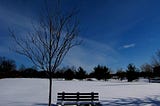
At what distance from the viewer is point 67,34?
29.3 ft

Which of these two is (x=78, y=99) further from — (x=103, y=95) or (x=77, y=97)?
(x=103, y=95)

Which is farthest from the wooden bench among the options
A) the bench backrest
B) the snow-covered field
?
the snow-covered field

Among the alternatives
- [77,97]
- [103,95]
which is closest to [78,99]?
[77,97]

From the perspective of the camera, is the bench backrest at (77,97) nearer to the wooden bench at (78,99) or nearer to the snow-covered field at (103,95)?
the wooden bench at (78,99)

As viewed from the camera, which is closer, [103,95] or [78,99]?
[78,99]

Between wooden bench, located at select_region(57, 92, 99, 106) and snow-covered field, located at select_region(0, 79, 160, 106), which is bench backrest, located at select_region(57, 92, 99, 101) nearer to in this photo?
wooden bench, located at select_region(57, 92, 99, 106)

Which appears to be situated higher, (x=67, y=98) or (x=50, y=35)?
(x=50, y=35)

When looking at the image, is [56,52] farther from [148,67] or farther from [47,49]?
[148,67]

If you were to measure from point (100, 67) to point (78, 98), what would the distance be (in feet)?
205

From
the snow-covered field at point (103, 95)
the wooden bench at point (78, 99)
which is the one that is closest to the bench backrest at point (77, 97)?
the wooden bench at point (78, 99)

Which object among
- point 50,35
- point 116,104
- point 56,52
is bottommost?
point 116,104

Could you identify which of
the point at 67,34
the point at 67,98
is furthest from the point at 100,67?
the point at 67,34

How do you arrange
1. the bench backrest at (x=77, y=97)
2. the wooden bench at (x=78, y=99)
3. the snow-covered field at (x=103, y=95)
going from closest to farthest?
1. the wooden bench at (x=78, y=99)
2. the bench backrest at (x=77, y=97)
3. the snow-covered field at (x=103, y=95)

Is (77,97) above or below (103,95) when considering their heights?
above
